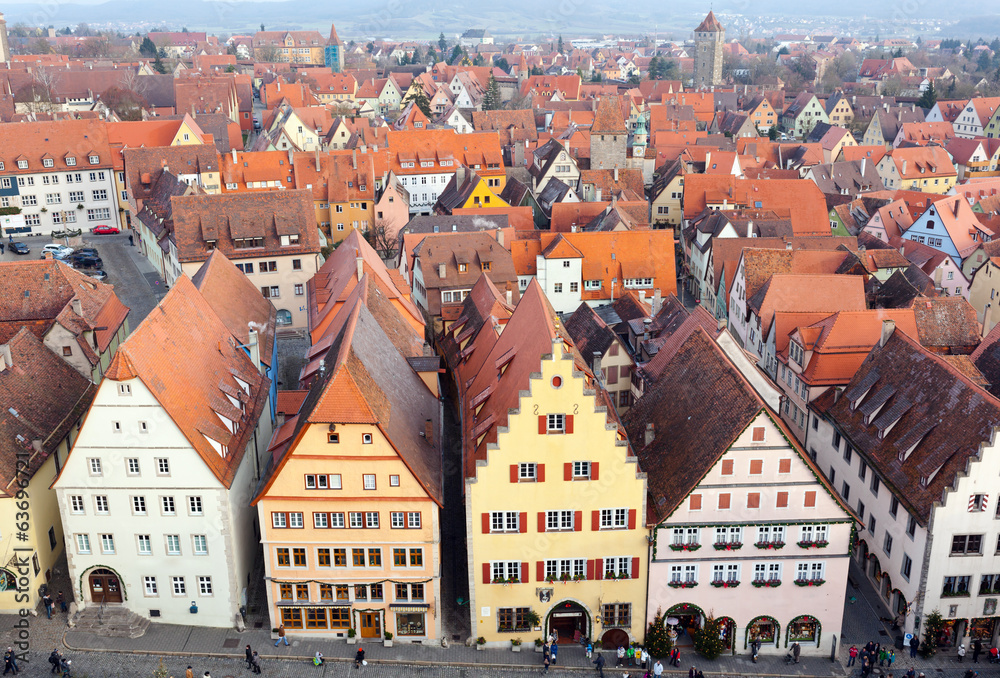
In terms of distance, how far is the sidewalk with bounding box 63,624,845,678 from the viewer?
1622 inches

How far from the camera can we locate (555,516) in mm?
40562

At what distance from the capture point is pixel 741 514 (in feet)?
132

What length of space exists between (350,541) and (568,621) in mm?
10982

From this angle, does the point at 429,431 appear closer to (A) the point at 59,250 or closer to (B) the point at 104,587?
(B) the point at 104,587

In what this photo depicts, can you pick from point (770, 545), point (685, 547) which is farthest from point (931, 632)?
point (685, 547)

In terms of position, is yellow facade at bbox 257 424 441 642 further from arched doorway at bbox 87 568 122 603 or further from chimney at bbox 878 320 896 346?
chimney at bbox 878 320 896 346

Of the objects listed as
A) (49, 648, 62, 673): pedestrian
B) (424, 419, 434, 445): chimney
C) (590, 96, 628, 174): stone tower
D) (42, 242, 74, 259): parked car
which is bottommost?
(49, 648, 62, 673): pedestrian

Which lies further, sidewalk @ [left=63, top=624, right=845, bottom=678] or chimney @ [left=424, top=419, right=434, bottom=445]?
chimney @ [left=424, top=419, right=434, bottom=445]

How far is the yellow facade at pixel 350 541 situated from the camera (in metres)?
39.9

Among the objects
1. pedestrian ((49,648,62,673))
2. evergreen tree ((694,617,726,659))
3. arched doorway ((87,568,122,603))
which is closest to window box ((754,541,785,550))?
evergreen tree ((694,617,726,659))

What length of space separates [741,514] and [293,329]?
4696cm

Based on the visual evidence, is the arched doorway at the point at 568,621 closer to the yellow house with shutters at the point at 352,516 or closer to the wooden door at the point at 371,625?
the yellow house with shutters at the point at 352,516

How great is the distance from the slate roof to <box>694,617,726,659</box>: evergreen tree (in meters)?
10.3

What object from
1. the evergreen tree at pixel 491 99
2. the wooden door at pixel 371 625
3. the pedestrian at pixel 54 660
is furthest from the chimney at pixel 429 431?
the evergreen tree at pixel 491 99
